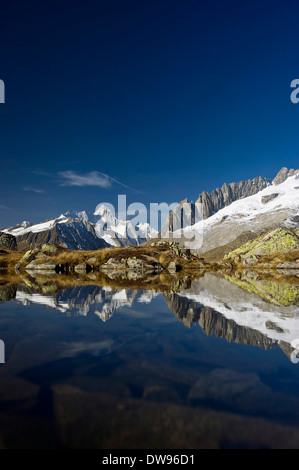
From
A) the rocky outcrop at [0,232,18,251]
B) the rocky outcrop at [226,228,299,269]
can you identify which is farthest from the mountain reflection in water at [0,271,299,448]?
the rocky outcrop at [0,232,18,251]

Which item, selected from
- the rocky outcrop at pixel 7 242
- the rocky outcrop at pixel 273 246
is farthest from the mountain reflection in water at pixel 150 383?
the rocky outcrop at pixel 7 242

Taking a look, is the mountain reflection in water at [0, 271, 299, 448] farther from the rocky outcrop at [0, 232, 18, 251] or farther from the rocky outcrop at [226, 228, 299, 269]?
the rocky outcrop at [0, 232, 18, 251]

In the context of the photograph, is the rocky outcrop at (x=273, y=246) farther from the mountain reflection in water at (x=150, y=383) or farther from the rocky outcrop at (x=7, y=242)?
the rocky outcrop at (x=7, y=242)

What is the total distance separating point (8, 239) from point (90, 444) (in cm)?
17514

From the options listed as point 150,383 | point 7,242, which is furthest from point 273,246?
point 7,242

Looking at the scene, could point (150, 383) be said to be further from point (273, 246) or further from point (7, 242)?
point (7, 242)

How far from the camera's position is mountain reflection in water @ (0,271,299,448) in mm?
5438

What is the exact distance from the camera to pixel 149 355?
10.1 metres

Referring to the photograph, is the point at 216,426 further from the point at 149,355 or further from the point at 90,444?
the point at 149,355

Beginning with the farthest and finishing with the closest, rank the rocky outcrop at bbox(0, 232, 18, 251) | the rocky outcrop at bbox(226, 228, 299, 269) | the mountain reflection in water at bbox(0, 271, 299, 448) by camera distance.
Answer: the rocky outcrop at bbox(0, 232, 18, 251) < the rocky outcrop at bbox(226, 228, 299, 269) < the mountain reflection in water at bbox(0, 271, 299, 448)

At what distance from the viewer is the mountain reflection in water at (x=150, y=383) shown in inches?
214

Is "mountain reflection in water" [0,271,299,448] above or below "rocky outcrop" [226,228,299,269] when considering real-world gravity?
below

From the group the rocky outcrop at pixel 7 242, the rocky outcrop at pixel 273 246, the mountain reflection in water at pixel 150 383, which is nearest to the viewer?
the mountain reflection in water at pixel 150 383
